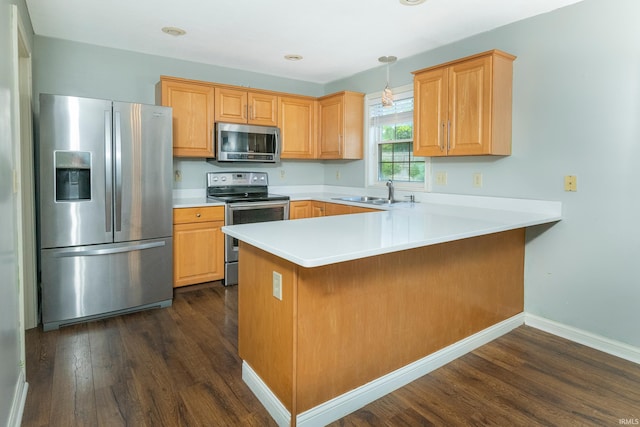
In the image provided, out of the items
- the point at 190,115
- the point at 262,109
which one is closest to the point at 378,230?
the point at 190,115

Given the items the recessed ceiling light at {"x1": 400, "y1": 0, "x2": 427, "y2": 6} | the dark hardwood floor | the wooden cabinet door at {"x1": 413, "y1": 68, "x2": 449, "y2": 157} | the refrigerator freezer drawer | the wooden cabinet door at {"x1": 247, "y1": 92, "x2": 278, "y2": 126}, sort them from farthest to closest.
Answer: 1. the wooden cabinet door at {"x1": 247, "y1": 92, "x2": 278, "y2": 126}
2. the wooden cabinet door at {"x1": 413, "y1": 68, "x2": 449, "y2": 157}
3. the refrigerator freezer drawer
4. the recessed ceiling light at {"x1": 400, "y1": 0, "x2": 427, "y2": 6}
5. the dark hardwood floor

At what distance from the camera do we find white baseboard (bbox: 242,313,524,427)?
70.0 inches

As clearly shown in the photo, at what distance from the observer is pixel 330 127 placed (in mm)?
4598

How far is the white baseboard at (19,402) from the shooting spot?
170cm

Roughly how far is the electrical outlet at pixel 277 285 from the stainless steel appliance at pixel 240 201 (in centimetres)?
215

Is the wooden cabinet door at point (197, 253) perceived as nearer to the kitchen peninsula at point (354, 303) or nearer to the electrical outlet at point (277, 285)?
the kitchen peninsula at point (354, 303)

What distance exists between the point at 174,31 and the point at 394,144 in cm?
239

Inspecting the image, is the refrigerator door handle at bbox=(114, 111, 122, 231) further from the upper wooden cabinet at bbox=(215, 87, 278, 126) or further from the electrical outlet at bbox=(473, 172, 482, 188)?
the electrical outlet at bbox=(473, 172, 482, 188)

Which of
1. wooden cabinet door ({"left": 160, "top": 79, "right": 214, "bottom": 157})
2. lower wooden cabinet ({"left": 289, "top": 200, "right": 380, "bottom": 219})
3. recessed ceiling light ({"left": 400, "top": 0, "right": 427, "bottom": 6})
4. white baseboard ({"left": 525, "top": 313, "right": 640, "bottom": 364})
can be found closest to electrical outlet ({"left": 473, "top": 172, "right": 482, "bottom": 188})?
white baseboard ({"left": 525, "top": 313, "right": 640, "bottom": 364})

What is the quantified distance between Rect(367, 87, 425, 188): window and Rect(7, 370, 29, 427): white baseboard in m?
3.34

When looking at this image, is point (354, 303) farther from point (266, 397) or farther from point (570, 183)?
point (570, 183)

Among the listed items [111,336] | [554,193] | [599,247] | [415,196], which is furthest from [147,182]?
[599,247]

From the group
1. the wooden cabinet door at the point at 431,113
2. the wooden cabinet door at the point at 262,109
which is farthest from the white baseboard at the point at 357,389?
the wooden cabinet door at the point at 262,109

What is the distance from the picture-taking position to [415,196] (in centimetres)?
385
